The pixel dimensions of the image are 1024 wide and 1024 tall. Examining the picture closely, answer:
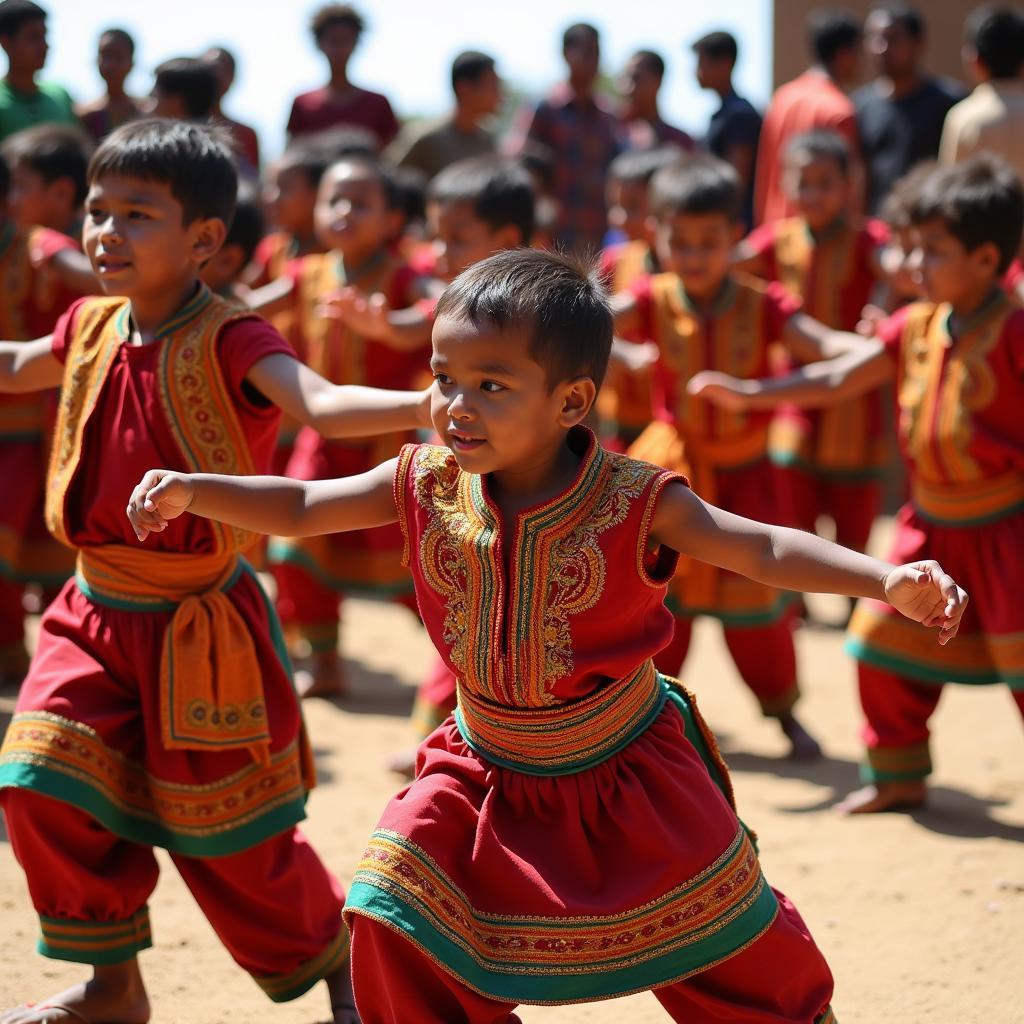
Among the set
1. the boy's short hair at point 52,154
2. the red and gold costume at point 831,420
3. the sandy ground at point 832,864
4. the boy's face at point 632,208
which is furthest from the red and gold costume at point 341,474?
the red and gold costume at point 831,420

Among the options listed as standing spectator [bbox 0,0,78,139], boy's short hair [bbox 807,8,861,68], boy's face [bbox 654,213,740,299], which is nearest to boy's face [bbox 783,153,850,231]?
boy's face [bbox 654,213,740,299]

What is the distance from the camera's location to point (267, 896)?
3.35 m

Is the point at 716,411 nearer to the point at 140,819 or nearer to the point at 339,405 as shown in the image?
the point at 339,405

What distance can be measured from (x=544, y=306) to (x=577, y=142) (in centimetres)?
738

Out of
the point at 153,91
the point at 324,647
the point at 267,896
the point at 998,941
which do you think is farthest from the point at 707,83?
the point at 267,896

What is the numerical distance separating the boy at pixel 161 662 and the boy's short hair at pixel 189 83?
13.3ft

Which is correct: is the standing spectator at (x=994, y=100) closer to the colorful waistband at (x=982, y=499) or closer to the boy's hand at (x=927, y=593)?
the colorful waistband at (x=982, y=499)

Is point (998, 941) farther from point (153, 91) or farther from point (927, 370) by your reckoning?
point (153, 91)

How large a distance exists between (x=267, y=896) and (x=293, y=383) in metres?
1.07

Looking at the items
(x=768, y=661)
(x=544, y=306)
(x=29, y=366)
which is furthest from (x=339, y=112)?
(x=544, y=306)

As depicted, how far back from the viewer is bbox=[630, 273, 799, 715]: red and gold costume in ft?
18.5

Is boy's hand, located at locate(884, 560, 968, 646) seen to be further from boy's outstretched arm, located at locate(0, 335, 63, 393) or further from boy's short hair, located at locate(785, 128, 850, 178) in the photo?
boy's short hair, located at locate(785, 128, 850, 178)

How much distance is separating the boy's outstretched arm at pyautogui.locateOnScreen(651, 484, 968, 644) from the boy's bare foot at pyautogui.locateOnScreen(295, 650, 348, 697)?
3.81 metres

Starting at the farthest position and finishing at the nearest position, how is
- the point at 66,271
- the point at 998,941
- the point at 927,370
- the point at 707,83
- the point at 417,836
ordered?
1. the point at 707,83
2. the point at 66,271
3. the point at 927,370
4. the point at 998,941
5. the point at 417,836
